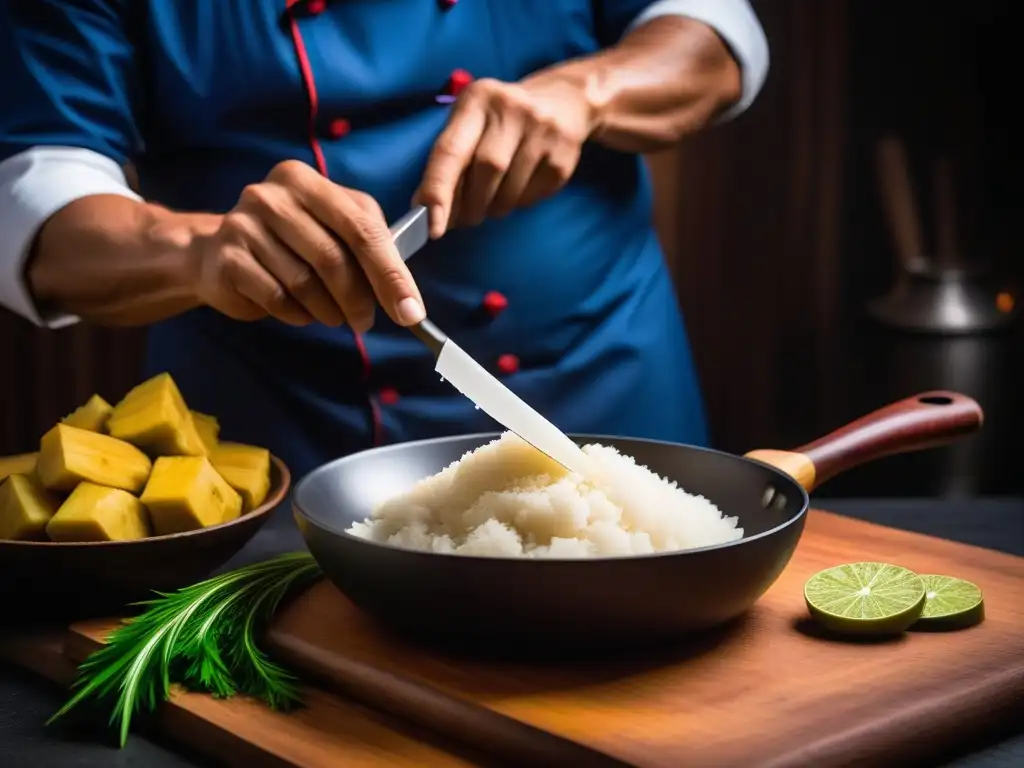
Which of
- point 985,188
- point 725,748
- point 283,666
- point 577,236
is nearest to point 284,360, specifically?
point 577,236

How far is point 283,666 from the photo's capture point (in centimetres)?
107

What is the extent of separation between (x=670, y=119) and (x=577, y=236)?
0.21m

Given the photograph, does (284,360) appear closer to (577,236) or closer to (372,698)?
(577,236)

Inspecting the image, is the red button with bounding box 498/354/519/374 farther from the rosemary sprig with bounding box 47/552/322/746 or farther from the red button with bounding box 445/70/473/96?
the rosemary sprig with bounding box 47/552/322/746

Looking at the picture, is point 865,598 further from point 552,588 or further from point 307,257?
point 307,257

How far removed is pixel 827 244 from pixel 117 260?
6.88ft

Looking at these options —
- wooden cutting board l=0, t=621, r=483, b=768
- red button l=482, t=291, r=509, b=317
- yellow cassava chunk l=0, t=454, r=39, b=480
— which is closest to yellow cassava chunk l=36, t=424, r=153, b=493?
yellow cassava chunk l=0, t=454, r=39, b=480

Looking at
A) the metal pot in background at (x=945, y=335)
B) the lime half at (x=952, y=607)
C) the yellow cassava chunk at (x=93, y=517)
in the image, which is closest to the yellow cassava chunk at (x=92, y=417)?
the yellow cassava chunk at (x=93, y=517)

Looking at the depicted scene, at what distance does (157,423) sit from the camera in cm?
120

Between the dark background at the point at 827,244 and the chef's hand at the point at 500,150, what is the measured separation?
4.97 ft

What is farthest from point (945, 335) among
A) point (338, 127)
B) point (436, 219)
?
point (436, 219)

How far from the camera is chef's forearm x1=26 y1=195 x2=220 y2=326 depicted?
1386 millimetres

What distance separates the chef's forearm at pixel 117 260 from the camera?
4.55 ft

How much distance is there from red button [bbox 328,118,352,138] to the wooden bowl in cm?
66
